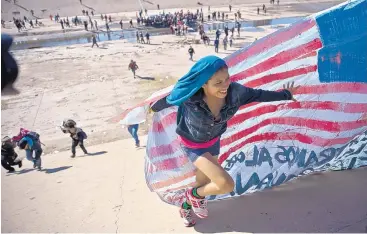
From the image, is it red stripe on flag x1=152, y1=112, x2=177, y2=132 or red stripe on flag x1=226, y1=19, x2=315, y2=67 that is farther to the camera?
red stripe on flag x1=152, y1=112, x2=177, y2=132

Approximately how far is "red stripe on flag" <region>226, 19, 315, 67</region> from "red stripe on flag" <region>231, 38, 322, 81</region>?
0.14 metres

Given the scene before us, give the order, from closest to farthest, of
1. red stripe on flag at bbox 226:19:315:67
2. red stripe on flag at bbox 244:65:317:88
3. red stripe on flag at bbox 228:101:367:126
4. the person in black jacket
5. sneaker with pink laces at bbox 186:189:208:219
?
1. sneaker with pink laces at bbox 186:189:208:219
2. red stripe on flag at bbox 226:19:315:67
3. red stripe on flag at bbox 244:65:317:88
4. red stripe on flag at bbox 228:101:367:126
5. the person in black jacket

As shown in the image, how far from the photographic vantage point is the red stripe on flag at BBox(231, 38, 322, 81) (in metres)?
3.37

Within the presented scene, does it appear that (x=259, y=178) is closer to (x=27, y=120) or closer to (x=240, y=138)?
(x=240, y=138)

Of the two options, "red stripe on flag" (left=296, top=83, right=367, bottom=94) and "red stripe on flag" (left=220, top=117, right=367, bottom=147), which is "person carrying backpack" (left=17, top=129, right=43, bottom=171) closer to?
"red stripe on flag" (left=220, top=117, right=367, bottom=147)

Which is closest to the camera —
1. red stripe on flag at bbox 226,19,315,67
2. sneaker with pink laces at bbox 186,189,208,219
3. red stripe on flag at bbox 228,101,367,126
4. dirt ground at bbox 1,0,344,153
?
sneaker with pink laces at bbox 186,189,208,219

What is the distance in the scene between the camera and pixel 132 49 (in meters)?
23.5

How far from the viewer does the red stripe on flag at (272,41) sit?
333cm

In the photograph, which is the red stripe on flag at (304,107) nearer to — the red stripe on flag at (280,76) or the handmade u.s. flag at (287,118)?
the handmade u.s. flag at (287,118)

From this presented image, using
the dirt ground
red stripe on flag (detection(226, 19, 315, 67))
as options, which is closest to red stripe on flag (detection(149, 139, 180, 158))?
red stripe on flag (detection(226, 19, 315, 67))

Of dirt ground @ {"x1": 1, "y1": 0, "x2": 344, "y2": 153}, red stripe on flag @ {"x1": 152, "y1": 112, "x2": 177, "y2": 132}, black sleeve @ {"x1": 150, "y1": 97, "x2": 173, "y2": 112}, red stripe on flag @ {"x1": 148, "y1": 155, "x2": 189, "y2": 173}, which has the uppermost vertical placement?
black sleeve @ {"x1": 150, "y1": 97, "x2": 173, "y2": 112}

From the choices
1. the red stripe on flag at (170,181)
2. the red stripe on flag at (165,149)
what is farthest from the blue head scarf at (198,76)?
the red stripe on flag at (170,181)

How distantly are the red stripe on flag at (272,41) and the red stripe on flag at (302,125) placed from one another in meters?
0.83

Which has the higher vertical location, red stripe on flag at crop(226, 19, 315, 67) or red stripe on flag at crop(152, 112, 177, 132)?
red stripe on flag at crop(226, 19, 315, 67)
